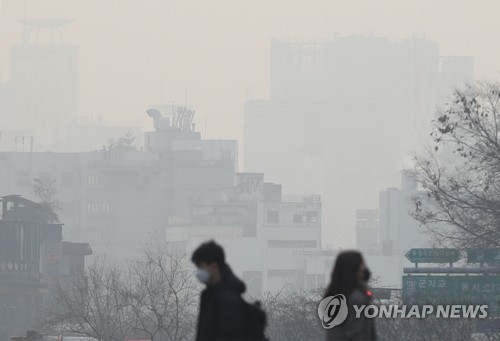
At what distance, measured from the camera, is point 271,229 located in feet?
614

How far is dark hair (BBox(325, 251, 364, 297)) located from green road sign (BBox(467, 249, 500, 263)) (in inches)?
840

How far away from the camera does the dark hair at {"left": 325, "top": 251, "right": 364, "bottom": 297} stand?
505 inches

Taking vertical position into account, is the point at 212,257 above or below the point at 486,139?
below

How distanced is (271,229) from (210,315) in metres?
174

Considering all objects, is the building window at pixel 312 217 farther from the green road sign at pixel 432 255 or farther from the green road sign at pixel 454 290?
the green road sign at pixel 432 255

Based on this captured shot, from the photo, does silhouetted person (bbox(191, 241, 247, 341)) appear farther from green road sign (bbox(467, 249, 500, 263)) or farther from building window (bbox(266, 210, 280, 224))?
building window (bbox(266, 210, 280, 224))

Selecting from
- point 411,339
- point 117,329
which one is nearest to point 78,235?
point 117,329

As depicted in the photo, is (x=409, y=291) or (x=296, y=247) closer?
(x=409, y=291)

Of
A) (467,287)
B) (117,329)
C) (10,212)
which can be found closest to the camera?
(467,287)

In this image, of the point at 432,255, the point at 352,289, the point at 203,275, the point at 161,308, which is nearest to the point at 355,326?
the point at 352,289

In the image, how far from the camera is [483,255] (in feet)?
112

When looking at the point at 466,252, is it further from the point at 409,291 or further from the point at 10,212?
the point at 10,212

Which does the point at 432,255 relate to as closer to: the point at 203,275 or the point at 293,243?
the point at 203,275

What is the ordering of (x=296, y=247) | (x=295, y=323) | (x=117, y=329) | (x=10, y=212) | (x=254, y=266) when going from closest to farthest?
(x=295, y=323), (x=117, y=329), (x=10, y=212), (x=254, y=266), (x=296, y=247)
